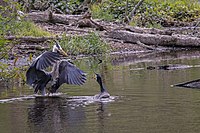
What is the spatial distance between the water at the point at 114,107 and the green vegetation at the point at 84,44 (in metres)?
5.26

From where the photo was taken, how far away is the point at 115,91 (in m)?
10.3

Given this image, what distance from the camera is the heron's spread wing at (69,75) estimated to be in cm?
1009

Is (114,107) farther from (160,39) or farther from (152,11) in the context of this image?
(152,11)

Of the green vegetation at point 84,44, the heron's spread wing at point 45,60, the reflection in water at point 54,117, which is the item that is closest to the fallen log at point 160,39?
the green vegetation at point 84,44

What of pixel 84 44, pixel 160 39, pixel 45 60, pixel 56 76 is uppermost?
pixel 45 60

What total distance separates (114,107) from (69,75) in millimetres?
1744

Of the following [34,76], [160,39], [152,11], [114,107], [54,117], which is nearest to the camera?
[54,117]

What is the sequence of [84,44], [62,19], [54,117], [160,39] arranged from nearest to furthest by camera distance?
[54,117]
[84,44]
[160,39]
[62,19]

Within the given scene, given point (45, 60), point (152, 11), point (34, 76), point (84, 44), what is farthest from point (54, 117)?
point (152, 11)

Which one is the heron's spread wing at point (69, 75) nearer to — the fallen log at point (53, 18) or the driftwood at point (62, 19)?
the driftwood at point (62, 19)

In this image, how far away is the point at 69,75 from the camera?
1009 centimetres

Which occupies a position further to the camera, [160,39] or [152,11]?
[152,11]

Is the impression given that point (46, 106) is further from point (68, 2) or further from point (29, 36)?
point (68, 2)

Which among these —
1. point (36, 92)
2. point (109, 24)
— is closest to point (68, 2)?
point (109, 24)
